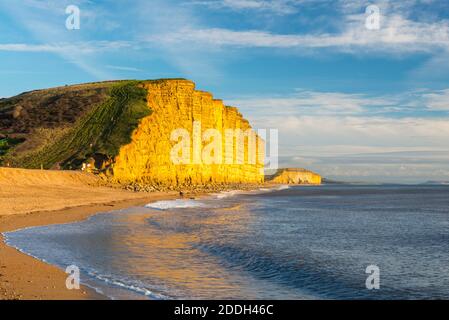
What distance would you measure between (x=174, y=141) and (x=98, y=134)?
13.3m

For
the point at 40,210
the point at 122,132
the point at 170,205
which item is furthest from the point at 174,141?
the point at 40,210

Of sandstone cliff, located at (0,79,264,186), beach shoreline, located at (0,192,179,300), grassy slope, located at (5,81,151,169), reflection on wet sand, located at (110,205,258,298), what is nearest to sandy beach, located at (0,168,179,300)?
beach shoreline, located at (0,192,179,300)

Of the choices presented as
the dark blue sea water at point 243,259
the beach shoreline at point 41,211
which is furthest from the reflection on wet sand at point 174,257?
the beach shoreline at point 41,211

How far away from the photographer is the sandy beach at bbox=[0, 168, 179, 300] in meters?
9.43

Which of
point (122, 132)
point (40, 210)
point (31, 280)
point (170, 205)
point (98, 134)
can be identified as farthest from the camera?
point (98, 134)

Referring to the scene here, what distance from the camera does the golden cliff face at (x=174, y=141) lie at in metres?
71.1

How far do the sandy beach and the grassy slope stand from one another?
508 inches

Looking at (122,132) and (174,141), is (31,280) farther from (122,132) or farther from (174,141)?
(174,141)

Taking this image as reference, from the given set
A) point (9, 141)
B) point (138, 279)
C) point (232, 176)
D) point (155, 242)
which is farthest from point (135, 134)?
point (138, 279)

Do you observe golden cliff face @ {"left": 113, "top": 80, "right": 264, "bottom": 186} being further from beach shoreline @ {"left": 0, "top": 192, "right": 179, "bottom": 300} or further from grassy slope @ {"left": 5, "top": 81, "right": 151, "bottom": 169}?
beach shoreline @ {"left": 0, "top": 192, "right": 179, "bottom": 300}

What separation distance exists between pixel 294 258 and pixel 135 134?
60.1 meters

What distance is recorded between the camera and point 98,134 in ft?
248
